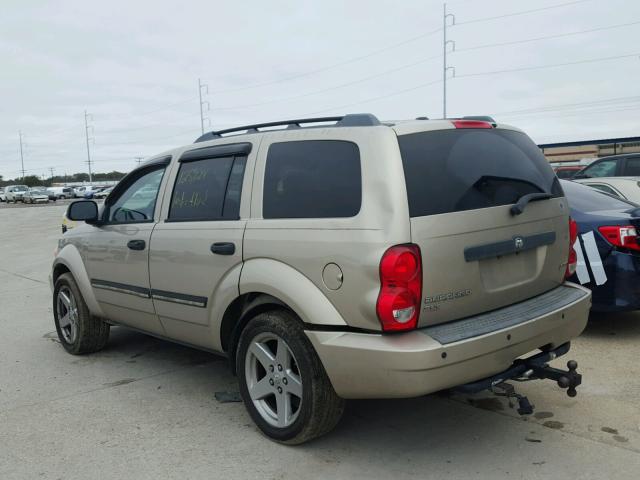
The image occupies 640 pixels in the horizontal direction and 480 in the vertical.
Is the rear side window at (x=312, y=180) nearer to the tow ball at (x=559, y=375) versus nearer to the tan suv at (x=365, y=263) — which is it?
the tan suv at (x=365, y=263)

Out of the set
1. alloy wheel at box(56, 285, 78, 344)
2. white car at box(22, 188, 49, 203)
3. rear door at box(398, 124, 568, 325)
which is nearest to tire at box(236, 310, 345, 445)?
rear door at box(398, 124, 568, 325)

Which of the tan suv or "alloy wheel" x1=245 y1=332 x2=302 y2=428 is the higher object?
the tan suv

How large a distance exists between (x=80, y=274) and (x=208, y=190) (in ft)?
6.25

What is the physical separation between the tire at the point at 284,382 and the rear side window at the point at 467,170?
0.98 metres

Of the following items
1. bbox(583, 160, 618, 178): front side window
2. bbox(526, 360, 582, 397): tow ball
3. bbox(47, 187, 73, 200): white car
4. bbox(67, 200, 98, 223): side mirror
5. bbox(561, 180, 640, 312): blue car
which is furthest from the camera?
bbox(47, 187, 73, 200): white car

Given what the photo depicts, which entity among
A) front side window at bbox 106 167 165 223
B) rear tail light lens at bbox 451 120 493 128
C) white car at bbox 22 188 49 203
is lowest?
white car at bbox 22 188 49 203

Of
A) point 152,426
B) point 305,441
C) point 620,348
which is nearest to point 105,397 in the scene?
point 152,426

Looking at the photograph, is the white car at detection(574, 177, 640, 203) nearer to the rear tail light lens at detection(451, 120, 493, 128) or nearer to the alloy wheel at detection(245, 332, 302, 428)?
the rear tail light lens at detection(451, 120, 493, 128)

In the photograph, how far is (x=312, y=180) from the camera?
3.44m

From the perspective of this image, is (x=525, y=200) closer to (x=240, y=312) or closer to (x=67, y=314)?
(x=240, y=312)

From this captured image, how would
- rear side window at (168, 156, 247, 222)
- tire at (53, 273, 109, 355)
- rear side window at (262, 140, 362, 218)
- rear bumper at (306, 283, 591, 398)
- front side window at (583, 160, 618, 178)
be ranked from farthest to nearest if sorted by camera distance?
front side window at (583, 160, 618, 178)
tire at (53, 273, 109, 355)
rear side window at (168, 156, 247, 222)
rear side window at (262, 140, 362, 218)
rear bumper at (306, 283, 591, 398)

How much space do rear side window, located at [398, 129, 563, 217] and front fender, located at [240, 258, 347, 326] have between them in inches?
25.9

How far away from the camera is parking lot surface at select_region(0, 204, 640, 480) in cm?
326

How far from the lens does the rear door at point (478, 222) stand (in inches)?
121
